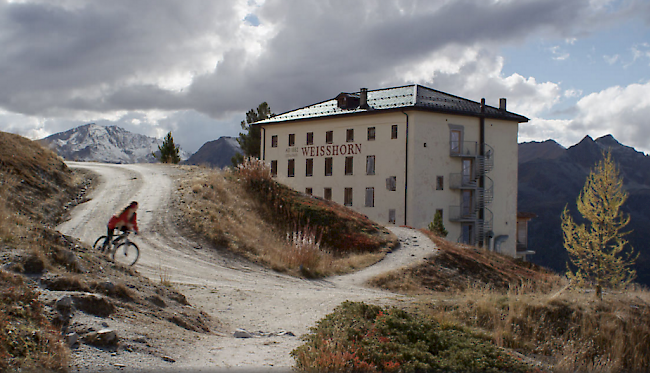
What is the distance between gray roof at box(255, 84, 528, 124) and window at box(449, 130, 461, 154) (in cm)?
175

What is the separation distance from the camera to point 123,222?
13008 mm

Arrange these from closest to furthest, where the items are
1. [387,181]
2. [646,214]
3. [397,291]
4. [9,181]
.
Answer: [397,291] < [9,181] < [387,181] < [646,214]

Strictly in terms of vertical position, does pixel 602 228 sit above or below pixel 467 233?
above

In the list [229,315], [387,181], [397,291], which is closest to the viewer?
[229,315]

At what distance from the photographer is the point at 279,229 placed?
21.5m

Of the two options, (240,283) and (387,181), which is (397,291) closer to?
(240,283)

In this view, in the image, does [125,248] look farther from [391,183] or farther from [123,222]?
[391,183]

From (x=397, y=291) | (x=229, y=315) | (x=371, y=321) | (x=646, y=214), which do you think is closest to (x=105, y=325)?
(x=229, y=315)

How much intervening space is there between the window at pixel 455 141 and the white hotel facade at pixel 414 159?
0.09 metres

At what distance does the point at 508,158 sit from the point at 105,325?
1772 inches

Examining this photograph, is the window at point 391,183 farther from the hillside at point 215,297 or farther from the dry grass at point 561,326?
the dry grass at point 561,326

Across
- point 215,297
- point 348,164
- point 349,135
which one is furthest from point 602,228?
point 349,135

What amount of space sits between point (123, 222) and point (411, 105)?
101 ft

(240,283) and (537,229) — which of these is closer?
(240,283)
